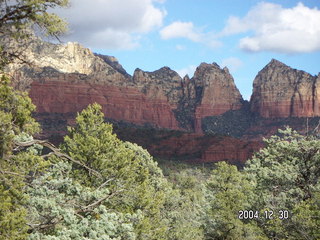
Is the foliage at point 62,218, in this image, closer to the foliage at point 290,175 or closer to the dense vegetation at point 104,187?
the dense vegetation at point 104,187

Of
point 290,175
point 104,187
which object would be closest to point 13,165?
point 104,187

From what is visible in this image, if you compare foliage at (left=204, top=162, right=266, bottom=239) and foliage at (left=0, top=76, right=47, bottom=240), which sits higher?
foliage at (left=0, top=76, right=47, bottom=240)

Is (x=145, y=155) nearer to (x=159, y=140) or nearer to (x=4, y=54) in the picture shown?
(x=4, y=54)

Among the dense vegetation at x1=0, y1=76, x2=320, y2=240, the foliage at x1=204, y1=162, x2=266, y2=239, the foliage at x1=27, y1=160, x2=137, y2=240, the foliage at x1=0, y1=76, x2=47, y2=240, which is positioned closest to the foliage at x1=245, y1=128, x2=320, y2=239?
the dense vegetation at x1=0, y1=76, x2=320, y2=240

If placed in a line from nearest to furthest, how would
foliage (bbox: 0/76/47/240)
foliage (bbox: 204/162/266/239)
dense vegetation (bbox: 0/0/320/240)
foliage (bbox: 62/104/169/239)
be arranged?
foliage (bbox: 0/76/47/240), dense vegetation (bbox: 0/0/320/240), foliage (bbox: 62/104/169/239), foliage (bbox: 204/162/266/239)

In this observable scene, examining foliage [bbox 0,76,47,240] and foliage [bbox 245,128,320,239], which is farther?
foliage [bbox 245,128,320,239]

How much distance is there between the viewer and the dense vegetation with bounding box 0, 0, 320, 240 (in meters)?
11.0

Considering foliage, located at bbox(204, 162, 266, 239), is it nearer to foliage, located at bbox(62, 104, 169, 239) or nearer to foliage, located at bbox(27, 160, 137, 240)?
foliage, located at bbox(62, 104, 169, 239)

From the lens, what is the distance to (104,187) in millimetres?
16875

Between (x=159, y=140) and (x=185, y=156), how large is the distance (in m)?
14.0

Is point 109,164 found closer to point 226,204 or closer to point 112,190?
point 112,190

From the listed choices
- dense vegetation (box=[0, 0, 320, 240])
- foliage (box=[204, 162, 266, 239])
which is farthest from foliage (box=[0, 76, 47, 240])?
foliage (box=[204, 162, 266, 239])

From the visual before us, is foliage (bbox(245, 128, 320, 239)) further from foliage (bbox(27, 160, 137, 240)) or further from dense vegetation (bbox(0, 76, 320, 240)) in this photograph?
foliage (bbox(27, 160, 137, 240))

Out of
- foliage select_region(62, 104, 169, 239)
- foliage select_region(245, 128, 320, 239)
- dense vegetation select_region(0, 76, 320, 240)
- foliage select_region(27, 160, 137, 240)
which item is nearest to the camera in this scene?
foliage select_region(27, 160, 137, 240)
